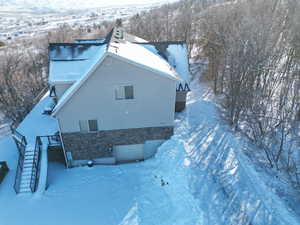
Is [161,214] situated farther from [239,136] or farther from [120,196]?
[239,136]

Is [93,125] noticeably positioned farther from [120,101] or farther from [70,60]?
[70,60]

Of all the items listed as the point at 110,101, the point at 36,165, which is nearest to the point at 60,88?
the point at 110,101

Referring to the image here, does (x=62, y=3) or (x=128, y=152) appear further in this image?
(x=62, y=3)

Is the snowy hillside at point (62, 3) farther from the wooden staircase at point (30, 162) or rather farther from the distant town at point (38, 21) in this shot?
the wooden staircase at point (30, 162)

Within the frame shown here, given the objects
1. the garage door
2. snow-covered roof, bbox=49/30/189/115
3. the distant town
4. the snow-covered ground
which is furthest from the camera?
the distant town

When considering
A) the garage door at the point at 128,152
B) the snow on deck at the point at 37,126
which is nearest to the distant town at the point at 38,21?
the snow on deck at the point at 37,126

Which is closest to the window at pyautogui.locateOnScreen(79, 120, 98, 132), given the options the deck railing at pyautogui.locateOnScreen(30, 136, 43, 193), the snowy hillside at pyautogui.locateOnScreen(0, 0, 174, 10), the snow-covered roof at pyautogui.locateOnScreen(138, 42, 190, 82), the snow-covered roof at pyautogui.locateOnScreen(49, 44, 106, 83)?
the snow-covered roof at pyautogui.locateOnScreen(49, 44, 106, 83)

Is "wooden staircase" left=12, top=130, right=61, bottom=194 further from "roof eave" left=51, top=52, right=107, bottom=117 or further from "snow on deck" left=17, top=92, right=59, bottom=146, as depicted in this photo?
"roof eave" left=51, top=52, right=107, bottom=117
